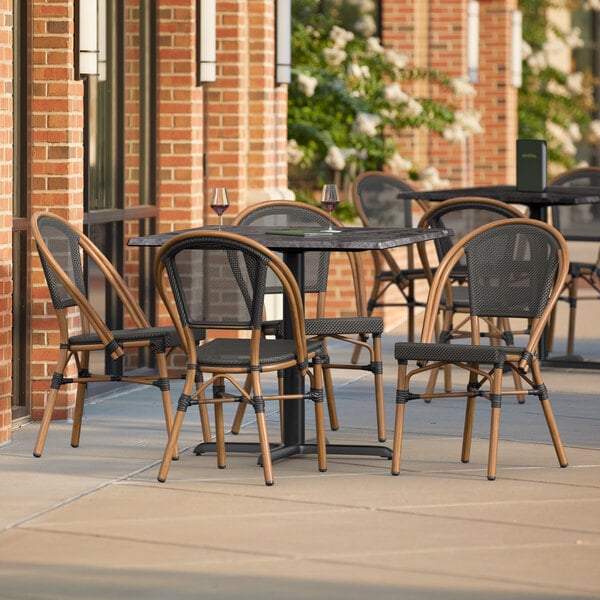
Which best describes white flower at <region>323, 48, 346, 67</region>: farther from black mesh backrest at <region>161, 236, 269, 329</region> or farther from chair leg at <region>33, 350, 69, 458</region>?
black mesh backrest at <region>161, 236, 269, 329</region>

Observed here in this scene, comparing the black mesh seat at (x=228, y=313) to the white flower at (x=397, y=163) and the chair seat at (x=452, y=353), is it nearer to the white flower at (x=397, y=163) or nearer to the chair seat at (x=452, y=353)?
the chair seat at (x=452, y=353)

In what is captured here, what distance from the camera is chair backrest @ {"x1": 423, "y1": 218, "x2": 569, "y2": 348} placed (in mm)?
6875

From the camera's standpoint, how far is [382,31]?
1585 cm

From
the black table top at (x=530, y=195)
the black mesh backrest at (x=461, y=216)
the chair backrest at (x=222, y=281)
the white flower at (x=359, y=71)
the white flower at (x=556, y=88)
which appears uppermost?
the white flower at (x=556, y=88)

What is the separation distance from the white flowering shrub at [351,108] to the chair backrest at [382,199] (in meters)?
2.62

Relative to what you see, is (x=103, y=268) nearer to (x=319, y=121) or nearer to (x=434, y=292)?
(x=434, y=292)

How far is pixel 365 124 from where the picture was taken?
1356 cm

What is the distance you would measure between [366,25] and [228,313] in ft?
31.8

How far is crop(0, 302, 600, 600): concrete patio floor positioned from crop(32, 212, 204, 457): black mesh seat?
0.85ft

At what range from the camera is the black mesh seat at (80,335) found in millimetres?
6895

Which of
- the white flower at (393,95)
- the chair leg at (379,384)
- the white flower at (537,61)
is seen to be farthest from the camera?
the white flower at (537,61)

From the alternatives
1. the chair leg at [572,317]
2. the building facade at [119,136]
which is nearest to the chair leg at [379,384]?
the building facade at [119,136]

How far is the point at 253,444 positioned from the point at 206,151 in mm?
3854

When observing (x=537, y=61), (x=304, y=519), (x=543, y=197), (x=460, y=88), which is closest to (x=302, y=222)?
(x=543, y=197)
